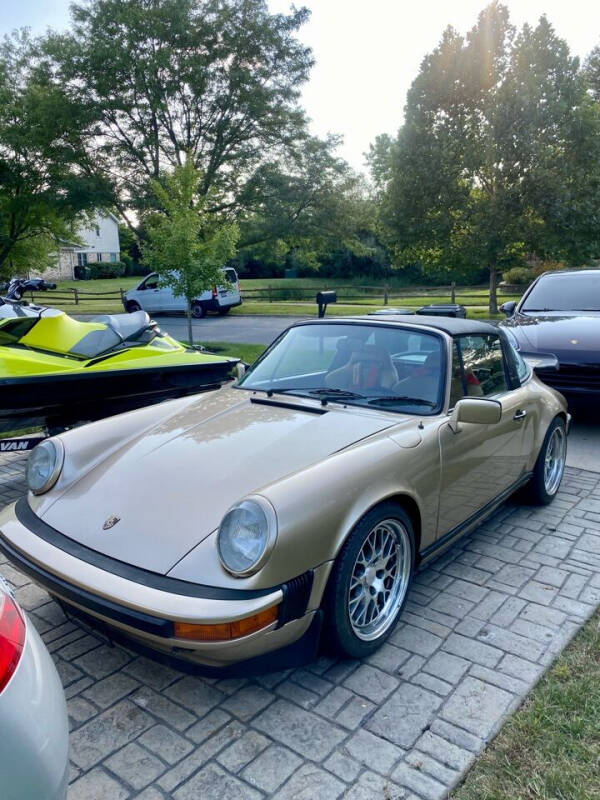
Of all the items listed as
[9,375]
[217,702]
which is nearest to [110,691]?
[217,702]

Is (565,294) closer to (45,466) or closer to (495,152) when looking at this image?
(45,466)

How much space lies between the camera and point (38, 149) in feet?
68.3

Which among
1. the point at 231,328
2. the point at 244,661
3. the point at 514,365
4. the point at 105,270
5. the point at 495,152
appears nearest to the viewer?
the point at 244,661

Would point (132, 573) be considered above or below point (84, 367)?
below

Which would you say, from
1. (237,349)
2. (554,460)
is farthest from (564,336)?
(237,349)

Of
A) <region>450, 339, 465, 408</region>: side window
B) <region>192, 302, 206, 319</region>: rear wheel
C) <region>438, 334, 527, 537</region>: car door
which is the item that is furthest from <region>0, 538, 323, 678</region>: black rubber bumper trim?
<region>192, 302, 206, 319</region>: rear wheel

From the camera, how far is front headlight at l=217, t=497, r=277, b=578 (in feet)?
6.97

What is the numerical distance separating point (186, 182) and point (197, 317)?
9416 mm

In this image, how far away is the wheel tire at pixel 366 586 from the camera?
94.1 inches

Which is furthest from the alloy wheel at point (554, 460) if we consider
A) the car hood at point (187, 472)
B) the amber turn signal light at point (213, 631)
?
the amber turn signal light at point (213, 631)

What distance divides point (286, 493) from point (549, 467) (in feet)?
9.97

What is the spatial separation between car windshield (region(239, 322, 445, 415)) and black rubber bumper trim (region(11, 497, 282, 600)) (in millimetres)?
1457

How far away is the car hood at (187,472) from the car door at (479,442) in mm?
443

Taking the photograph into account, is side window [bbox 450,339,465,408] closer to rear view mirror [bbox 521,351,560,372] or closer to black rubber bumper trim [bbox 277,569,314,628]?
black rubber bumper trim [bbox 277,569,314,628]
